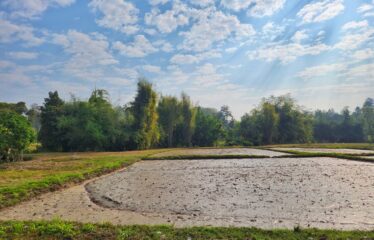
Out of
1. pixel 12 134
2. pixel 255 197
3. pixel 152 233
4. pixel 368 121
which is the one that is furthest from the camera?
pixel 368 121

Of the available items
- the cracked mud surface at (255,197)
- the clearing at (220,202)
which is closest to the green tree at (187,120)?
the cracked mud surface at (255,197)

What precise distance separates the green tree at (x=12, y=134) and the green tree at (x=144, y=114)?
58.1ft

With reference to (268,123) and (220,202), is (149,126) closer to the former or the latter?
(268,123)

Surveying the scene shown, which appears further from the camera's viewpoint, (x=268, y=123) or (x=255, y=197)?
(x=268, y=123)

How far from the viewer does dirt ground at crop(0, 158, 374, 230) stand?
19.7 ft

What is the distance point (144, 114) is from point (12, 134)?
65.9 feet

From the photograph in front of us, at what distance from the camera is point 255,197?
8070 mm

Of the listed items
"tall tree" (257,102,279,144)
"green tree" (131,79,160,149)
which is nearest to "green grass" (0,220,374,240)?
"green tree" (131,79,160,149)

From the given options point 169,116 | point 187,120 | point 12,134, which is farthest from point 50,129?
point 187,120

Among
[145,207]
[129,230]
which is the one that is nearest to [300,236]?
[129,230]

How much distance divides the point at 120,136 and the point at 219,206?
3045cm

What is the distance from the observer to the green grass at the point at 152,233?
15.2 ft

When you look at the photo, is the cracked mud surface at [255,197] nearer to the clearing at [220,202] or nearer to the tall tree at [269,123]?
the clearing at [220,202]

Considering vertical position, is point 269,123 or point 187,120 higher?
point 187,120
